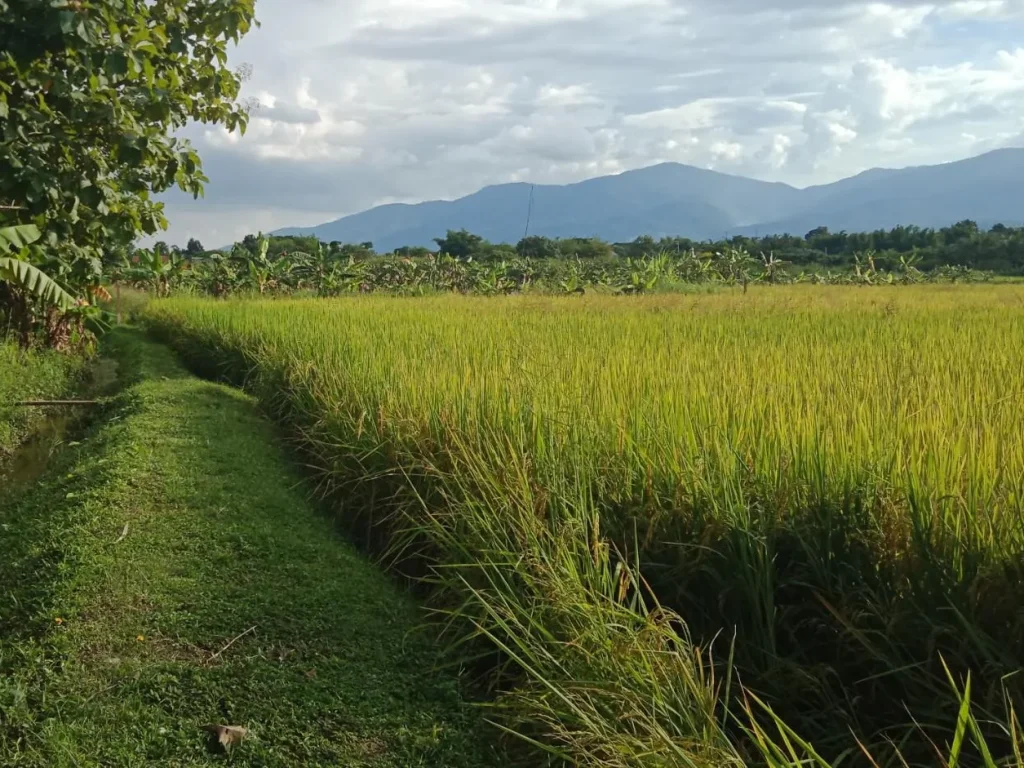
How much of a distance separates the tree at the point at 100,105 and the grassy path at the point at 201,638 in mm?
2532

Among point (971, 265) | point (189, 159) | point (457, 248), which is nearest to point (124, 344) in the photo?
point (189, 159)

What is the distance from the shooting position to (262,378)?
22.0 feet

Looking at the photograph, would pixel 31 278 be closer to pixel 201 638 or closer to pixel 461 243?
pixel 201 638

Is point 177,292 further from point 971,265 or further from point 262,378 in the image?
point 971,265

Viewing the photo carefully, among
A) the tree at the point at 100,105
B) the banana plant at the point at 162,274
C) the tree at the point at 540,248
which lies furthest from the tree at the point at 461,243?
the tree at the point at 100,105

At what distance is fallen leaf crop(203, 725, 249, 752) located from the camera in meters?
2.13

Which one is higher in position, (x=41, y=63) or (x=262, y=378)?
(x=41, y=63)

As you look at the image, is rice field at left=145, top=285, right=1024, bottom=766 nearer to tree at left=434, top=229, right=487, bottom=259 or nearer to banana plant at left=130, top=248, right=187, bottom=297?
banana plant at left=130, top=248, right=187, bottom=297

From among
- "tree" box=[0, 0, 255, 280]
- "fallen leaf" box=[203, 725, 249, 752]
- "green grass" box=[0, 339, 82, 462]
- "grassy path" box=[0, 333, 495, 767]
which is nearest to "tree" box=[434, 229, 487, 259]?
"green grass" box=[0, 339, 82, 462]

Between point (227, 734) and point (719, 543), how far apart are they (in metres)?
1.50

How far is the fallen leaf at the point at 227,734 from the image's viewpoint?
213cm

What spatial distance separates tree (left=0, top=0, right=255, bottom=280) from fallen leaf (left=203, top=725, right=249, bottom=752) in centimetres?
411

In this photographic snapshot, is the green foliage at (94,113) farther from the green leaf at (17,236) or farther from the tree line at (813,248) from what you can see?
the tree line at (813,248)

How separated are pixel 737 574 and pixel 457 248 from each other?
3516cm
